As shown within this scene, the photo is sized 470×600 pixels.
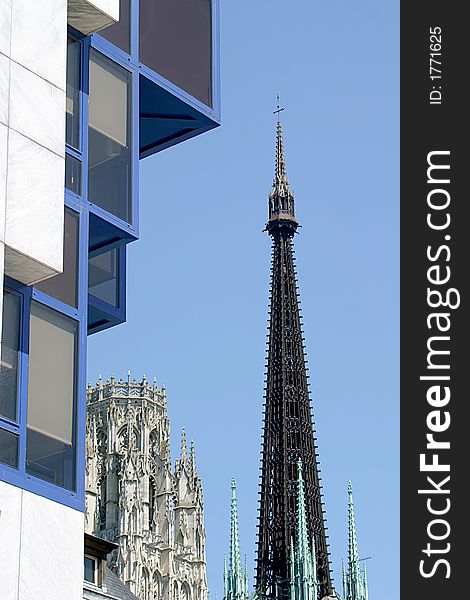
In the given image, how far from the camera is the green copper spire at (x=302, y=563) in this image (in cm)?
12519

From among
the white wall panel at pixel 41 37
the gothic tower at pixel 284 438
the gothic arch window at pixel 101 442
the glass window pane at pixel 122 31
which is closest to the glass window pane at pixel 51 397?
the white wall panel at pixel 41 37

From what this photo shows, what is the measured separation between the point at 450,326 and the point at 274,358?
370 feet

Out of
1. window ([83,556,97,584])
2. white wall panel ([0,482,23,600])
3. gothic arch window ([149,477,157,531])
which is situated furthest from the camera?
gothic arch window ([149,477,157,531])

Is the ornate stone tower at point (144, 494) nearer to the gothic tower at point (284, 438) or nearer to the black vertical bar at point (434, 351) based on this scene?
the gothic tower at point (284, 438)

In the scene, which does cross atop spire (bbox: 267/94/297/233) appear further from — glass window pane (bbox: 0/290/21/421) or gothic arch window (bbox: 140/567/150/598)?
glass window pane (bbox: 0/290/21/421)

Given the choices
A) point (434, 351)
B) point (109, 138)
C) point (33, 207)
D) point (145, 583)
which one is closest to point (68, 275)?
point (33, 207)

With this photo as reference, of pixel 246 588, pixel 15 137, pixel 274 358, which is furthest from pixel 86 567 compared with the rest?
pixel 274 358

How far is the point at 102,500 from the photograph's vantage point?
12156 cm

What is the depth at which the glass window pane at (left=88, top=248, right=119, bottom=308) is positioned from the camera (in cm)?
2602

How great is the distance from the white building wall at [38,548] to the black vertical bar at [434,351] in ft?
30.1

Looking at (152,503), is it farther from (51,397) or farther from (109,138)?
(51,397)

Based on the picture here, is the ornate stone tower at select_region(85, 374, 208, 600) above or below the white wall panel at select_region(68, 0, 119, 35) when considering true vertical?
above

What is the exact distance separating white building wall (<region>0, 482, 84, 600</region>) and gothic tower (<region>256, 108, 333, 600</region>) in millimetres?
108372

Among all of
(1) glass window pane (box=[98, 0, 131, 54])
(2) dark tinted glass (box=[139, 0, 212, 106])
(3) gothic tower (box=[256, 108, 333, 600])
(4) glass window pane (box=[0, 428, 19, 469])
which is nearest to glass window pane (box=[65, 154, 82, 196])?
(1) glass window pane (box=[98, 0, 131, 54])
